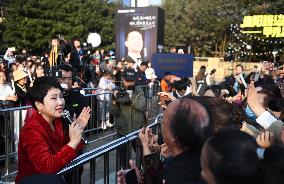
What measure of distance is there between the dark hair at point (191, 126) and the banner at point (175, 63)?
7.43m

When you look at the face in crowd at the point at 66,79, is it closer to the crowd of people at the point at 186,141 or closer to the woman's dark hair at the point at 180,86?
the crowd of people at the point at 186,141

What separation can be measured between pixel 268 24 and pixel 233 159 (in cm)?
2419

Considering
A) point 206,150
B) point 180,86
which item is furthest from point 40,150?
point 180,86

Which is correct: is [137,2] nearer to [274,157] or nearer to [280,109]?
[280,109]

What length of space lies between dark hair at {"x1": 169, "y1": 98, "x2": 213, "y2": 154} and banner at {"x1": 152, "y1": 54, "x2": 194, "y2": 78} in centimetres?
743

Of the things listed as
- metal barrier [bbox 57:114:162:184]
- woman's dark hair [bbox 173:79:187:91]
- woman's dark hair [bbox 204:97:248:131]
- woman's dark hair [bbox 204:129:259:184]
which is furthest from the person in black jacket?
woman's dark hair [bbox 173:79:187:91]

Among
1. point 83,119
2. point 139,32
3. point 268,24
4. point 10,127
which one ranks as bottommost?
point 10,127

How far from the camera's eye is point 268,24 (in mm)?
24188

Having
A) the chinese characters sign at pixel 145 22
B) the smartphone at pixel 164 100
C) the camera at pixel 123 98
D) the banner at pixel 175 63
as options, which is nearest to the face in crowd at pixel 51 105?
the smartphone at pixel 164 100

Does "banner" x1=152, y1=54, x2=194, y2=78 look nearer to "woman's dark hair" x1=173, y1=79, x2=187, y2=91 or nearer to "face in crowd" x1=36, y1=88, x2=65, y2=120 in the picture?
"woman's dark hair" x1=173, y1=79, x2=187, y2=91

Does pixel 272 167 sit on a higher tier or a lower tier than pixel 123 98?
higher

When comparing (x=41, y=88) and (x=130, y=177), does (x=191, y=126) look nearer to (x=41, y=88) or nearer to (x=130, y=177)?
(x=130, y=177)

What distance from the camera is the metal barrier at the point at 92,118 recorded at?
5.91 metres

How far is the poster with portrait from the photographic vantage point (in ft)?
62.5
